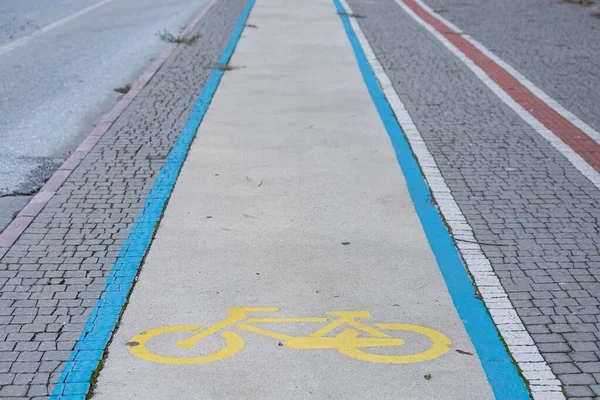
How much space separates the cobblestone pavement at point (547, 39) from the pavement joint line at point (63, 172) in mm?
5436

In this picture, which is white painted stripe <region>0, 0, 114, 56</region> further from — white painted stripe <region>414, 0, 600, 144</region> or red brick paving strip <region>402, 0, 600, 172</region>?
white painted stripe <region>414, 0, 600, 144</region>

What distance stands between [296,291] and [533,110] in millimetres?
5540

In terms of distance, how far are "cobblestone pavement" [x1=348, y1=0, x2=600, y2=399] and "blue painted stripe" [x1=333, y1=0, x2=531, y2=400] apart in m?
0.23

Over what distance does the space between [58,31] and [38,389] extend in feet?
43.5

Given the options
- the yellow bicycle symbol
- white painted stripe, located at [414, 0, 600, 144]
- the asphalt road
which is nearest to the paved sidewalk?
the yellow bicycle symbol

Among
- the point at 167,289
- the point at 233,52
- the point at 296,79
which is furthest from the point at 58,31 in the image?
the point at 167,289

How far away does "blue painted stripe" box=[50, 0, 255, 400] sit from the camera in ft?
12.7

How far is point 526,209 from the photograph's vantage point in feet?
20.1

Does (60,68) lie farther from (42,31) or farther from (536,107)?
(536,107)

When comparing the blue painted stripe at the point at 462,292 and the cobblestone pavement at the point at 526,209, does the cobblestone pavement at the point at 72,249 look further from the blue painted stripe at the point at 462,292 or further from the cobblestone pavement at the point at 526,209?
the cobblestone pavement at the point at 526,209

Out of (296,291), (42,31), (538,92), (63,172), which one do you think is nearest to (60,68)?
(42,31)

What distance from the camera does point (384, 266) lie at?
5.18 meters

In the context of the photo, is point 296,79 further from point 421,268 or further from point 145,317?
point 145,317

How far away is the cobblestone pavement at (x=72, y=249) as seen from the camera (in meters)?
4.09
